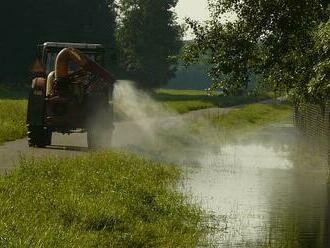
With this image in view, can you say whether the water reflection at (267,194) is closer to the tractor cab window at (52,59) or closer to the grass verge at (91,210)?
the grass verge at (91,210)

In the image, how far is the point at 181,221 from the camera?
33.9ft

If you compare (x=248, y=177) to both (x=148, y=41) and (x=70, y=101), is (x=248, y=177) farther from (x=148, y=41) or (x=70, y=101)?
(x=148, y=41)

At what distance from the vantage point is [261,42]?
53.2 ft

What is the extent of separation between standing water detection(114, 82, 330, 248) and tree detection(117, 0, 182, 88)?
6072cm

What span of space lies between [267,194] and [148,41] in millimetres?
79902

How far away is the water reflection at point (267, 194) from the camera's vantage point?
9.85m

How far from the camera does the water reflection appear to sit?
9852mm

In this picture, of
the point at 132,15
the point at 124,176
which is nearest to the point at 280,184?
the point at 124,176

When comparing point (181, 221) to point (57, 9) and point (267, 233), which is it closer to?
point (267, 233)

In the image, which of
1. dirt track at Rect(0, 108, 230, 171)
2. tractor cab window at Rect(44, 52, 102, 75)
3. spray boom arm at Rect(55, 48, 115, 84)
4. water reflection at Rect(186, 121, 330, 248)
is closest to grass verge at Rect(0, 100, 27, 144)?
dirt track at Rect(0, 108, 230, 171)

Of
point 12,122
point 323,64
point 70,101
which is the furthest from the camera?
point 12,122

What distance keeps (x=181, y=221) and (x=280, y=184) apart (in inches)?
204

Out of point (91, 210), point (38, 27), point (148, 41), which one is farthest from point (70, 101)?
point (148, 41)

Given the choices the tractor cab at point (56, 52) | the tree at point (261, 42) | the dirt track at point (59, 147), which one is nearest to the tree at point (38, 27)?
the dirt track at point (59, 147)
